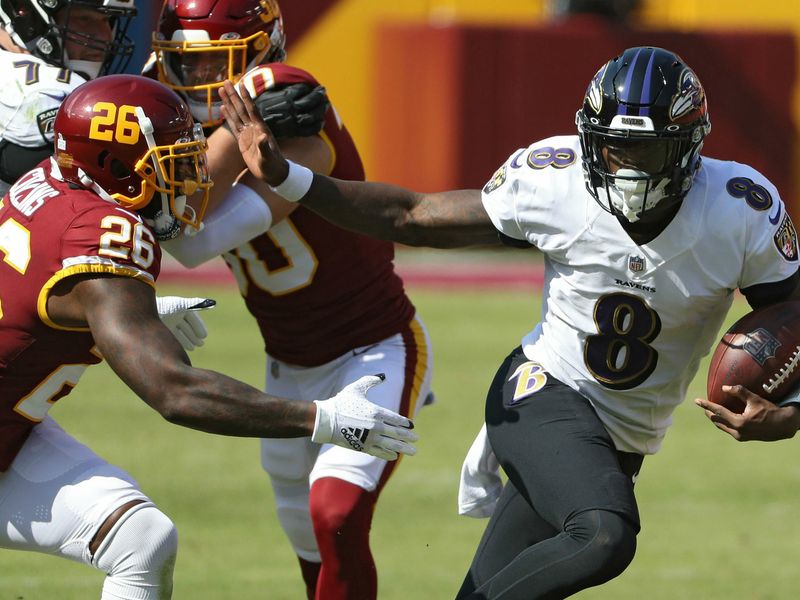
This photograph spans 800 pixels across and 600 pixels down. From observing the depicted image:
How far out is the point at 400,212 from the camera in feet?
13.4

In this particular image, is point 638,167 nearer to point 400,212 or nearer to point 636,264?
point 636,264

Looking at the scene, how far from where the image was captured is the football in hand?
3664mm

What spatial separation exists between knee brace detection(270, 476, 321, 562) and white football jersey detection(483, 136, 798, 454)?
113 cm

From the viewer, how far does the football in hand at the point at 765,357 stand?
3664 mm

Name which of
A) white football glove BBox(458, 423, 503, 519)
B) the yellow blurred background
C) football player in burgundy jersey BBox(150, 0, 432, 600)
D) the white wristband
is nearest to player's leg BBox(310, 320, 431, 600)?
football player in burgundy jersey BBox(150, 0, 432, 600)

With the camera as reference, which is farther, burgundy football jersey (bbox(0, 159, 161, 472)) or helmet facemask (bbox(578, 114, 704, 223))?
helmet facemask (bbox(578, 114, 704, 223))

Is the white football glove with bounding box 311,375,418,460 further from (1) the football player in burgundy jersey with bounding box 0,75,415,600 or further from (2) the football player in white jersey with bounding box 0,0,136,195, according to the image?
(2) the football player in white jersey with bounding box 0,0,136,195

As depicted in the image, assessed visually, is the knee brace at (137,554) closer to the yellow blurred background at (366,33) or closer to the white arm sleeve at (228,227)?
the white arm sleeve at (228,227)

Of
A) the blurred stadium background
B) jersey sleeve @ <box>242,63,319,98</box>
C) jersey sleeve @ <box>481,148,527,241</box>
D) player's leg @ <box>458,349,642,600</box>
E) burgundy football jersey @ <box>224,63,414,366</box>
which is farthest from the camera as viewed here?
the blurred stadium background

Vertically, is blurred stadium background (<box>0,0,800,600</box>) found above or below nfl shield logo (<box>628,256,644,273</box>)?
below

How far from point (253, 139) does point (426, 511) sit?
2.79m

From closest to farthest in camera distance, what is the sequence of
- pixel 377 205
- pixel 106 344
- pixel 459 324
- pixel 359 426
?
pixel 106 344 → pixel 359 426 → pixel 377 205 → pixel 459 324

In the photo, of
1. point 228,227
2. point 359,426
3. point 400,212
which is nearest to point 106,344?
point 359,426

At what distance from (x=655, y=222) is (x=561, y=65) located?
1065cm
